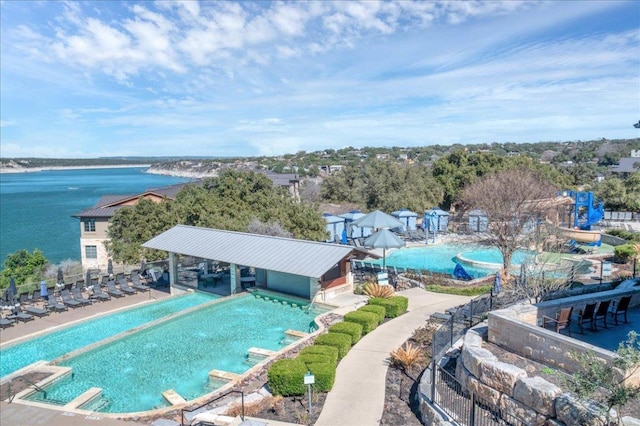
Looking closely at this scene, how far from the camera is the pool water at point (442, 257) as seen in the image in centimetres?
2939

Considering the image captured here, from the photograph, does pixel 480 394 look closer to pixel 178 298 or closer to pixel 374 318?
pixel 374 318

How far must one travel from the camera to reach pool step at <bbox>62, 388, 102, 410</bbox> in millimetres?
10913

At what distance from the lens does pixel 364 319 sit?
49.1 ft

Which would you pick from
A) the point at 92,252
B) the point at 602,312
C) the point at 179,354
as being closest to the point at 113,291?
the point at 179,354

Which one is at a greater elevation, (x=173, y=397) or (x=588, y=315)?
(x=588, y=315)

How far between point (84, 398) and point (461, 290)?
1503 cm

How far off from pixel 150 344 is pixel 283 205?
17.0 m

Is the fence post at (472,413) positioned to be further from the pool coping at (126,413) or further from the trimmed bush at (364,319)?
the trimmed bush at (364,319)

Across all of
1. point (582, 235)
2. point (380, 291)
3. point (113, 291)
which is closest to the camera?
point (380, 291)

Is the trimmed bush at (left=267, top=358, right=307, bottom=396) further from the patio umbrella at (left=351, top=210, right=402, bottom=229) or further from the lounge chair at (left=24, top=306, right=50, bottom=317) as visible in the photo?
the patio umbrella at (left=351, top=210, right=402, bottom=229)

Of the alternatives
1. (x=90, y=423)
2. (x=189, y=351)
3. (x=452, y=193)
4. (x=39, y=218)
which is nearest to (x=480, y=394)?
(x=90, y=423)

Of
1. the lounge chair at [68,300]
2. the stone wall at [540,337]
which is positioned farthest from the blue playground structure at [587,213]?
the lounge chair at [68,300]

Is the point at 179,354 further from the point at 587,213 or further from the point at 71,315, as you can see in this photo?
the point at 587,213

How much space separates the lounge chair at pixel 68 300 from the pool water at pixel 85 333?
8.19ft
